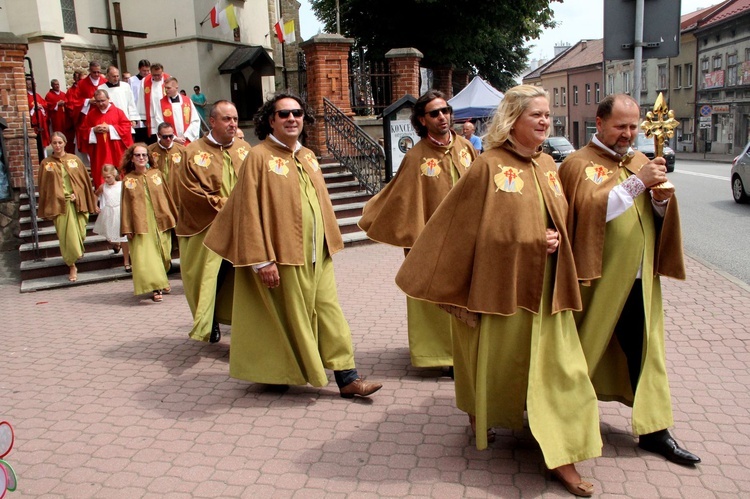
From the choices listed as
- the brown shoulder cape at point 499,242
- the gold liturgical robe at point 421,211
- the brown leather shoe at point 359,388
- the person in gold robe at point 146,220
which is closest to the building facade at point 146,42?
the person in gold robe at point 146,220

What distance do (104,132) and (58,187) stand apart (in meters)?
2.58

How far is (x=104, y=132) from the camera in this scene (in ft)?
39.6

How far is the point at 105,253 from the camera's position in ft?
34.3

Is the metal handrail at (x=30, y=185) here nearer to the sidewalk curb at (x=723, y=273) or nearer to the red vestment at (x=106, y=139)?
the red vestment at (x=106, y=139)

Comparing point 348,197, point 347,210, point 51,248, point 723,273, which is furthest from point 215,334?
point 348,197

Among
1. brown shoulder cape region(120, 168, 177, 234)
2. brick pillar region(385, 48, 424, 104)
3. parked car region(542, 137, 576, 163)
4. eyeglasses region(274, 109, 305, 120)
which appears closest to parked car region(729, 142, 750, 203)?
brick pillar region(385, 48, 424, 104)

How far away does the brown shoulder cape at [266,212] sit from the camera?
15.1ft

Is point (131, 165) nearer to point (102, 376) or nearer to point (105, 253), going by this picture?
point (105, 253)

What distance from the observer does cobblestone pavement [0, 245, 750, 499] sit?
368 centimetres

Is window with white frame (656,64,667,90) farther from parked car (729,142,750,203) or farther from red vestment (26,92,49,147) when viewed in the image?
red vestment (26,92,49,147)

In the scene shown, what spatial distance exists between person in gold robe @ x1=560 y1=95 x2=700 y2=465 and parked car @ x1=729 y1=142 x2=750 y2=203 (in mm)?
12811

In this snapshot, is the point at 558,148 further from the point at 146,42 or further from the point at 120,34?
the point at 120,34

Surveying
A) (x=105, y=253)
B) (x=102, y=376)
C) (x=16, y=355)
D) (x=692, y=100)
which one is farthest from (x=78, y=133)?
(x=692, y=100)

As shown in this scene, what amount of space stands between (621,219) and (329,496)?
205 centimetres
